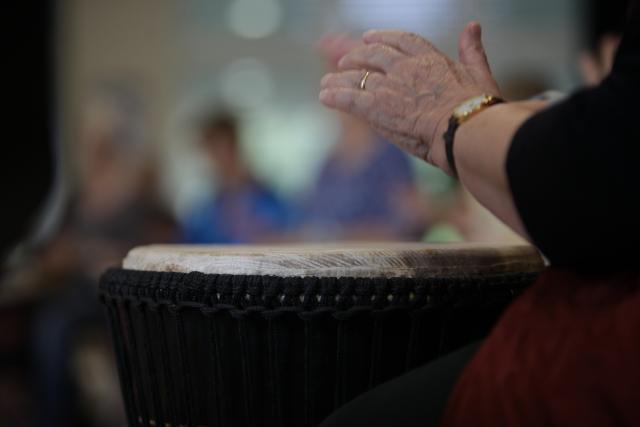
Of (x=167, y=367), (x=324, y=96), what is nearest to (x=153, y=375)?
(x=167, y=367)

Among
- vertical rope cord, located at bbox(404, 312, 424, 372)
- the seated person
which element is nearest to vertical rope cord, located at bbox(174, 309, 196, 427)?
vertical rope cord, located at bbox(404, 312, 424, 372)

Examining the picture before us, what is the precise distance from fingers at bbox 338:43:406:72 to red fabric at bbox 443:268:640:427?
9.4 inches

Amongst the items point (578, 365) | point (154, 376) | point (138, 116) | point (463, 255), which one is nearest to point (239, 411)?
point (154, 376)

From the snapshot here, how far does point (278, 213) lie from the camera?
2961 mm

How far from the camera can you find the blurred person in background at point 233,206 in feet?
9.58

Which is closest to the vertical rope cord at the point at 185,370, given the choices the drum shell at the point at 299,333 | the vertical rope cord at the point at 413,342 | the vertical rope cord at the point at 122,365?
the drum shell at the point at 299,333

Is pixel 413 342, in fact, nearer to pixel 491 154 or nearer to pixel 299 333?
pixel 299 333

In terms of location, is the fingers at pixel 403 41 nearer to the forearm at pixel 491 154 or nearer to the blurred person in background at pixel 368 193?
the forearm at pixel 491 154

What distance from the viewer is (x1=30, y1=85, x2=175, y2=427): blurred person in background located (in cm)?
268

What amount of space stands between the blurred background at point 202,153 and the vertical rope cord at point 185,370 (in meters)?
0.34

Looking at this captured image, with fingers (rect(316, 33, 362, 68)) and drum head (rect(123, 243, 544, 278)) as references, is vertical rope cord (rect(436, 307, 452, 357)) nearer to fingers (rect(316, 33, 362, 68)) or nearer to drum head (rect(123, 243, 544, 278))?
drum head (rect(123, 243, 544, 278))

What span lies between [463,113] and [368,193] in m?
2.00

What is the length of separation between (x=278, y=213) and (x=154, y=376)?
6.58 ft

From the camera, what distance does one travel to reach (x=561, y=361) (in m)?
0.62
